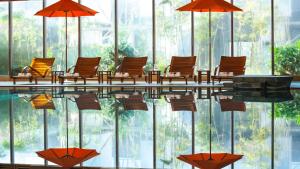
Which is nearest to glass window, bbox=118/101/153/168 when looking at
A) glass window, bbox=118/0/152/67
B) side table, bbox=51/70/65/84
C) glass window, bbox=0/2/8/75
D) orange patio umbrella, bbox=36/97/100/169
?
orange patio umbrella, bbox=36/97/100/169

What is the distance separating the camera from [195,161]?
4.12 metres

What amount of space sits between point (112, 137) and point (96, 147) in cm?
66

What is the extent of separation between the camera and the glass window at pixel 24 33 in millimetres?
18016

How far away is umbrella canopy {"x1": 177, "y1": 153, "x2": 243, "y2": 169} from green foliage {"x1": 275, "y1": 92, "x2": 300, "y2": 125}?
2.71 meters

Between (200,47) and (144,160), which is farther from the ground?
(200,47)

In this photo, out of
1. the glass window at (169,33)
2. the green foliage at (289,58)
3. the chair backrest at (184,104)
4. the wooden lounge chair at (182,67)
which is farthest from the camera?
the glass window at (169,33)

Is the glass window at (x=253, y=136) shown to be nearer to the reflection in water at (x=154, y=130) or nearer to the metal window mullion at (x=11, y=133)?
the reflection in water at (x=154, y=130)

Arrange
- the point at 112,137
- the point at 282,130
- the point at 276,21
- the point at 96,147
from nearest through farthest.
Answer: the point at 96,147, the point at 112,137, the point at 282,130, the point at 276,21

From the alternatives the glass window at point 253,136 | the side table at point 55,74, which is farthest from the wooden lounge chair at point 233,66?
the glass window at point 253,136

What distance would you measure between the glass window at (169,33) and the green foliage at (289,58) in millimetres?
2448

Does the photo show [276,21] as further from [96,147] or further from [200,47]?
[96,147]

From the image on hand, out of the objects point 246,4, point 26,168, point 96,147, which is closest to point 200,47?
point 246,4

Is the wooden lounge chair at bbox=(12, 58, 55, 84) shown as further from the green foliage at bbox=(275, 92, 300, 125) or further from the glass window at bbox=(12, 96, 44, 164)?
the green foliage at bbox=(275, 92, 300, 125)

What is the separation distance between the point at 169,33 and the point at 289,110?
9177 millimetres
